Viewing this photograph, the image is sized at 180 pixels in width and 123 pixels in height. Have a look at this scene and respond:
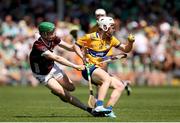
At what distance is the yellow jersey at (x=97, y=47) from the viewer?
15.8 meters

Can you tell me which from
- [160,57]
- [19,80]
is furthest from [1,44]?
[160,57]

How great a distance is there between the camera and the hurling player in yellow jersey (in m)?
15.3

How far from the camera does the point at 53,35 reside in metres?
15.4

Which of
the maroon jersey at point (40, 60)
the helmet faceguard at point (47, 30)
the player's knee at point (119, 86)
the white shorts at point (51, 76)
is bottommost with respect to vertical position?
the player's knee at point (119, 86)

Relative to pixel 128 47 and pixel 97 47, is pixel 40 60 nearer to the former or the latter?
pixel 97 47

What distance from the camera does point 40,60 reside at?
15.3m

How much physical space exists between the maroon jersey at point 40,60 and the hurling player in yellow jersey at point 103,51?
737 mm

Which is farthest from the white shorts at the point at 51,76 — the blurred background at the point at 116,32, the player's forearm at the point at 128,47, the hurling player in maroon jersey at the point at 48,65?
the blurred background at the point at 116,32

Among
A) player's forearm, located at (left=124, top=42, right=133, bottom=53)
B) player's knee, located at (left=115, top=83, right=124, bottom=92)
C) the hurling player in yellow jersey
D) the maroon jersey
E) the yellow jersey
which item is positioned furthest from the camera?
the yellow jersey

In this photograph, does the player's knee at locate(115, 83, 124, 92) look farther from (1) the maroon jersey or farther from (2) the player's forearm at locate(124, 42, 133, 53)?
(1) the maroon jersey

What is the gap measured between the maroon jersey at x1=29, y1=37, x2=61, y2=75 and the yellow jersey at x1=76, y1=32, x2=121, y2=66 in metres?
0.88

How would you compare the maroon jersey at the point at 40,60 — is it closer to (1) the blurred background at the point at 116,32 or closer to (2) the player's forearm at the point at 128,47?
(2) the player's forearm at the point at 128,47

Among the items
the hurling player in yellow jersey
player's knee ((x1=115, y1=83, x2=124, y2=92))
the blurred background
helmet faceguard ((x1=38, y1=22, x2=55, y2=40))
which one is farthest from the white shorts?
the blurred background

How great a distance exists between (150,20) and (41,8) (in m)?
5.04
